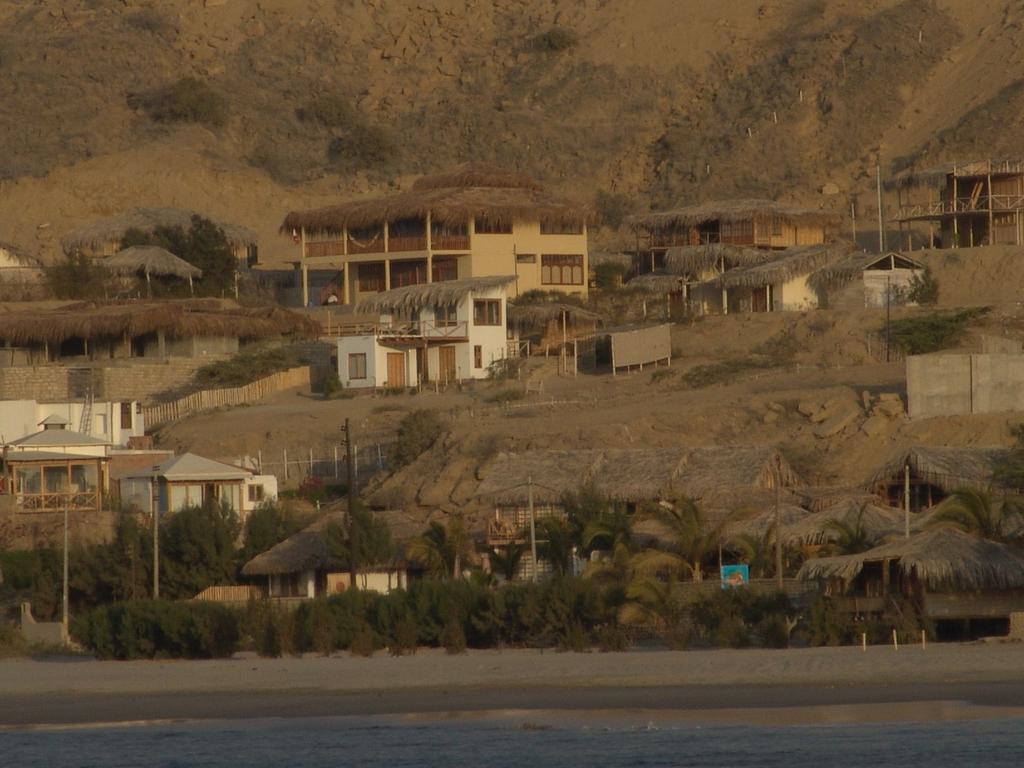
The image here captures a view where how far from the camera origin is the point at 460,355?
2212 inches

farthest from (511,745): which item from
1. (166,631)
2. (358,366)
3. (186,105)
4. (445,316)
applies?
(186,105)

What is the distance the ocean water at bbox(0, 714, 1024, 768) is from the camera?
24.4 m

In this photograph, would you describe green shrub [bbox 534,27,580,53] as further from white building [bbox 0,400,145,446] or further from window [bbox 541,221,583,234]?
white building [bbox 0,400,145,446]

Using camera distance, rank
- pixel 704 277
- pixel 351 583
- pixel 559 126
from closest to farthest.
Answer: pixel 351 583
pixel 704 277
pixel 559 126

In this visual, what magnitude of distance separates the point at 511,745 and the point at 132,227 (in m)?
47.0

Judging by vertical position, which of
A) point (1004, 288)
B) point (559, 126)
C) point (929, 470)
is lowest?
point (929, 470)

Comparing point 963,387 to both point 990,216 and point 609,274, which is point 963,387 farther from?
point 609,274

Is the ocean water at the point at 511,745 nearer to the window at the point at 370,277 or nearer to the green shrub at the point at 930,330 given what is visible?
the green shrub at the point at 930,330

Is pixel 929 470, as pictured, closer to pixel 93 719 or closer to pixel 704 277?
pixel 93 719

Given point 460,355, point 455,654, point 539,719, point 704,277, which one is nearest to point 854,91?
point 704,277

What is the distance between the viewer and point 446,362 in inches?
2216

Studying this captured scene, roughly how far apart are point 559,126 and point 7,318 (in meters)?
34.1

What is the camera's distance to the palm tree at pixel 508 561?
126 ft

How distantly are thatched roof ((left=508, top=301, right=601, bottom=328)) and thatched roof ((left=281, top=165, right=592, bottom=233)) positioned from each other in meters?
5.70
